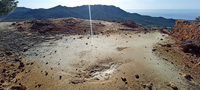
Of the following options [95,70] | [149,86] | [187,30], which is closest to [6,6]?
[95,70]

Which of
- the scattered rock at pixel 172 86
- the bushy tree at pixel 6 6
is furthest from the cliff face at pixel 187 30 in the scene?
the bushy tree at pixel 6 6

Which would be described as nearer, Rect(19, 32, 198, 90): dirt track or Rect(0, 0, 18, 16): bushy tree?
Rect(19, 32, 198, 90): dirt track

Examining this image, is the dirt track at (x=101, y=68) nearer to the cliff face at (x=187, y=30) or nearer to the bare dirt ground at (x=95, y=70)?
the bare dirt ground at (x=95, y=70)

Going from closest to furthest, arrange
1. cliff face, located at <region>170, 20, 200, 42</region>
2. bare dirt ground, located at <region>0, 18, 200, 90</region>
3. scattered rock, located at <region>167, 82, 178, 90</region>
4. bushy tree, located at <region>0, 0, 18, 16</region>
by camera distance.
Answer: scattered rock, located at <region>167, 82, 178, 90</region> → bare dirt ground, located at <region>0, 18, 200, 90</region> → cliff face, located at <region>170, 20, 200, 42</region> → bushy tree, located at <region>0, 0, 18, 16</region>

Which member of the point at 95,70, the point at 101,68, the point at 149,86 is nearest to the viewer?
the point at 149,86

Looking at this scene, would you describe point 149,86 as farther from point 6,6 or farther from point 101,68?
point 6,6

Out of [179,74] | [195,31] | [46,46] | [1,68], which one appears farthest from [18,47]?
[195,31]

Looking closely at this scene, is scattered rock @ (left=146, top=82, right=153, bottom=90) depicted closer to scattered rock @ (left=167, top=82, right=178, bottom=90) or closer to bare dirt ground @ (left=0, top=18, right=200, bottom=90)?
bare dirt ground @ (left=0, top=18, right=200, bottom=90)

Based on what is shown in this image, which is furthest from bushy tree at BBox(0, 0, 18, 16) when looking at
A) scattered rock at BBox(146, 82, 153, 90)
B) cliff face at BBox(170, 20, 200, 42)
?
cliff face at BBox(170, 20, 200, 42)
